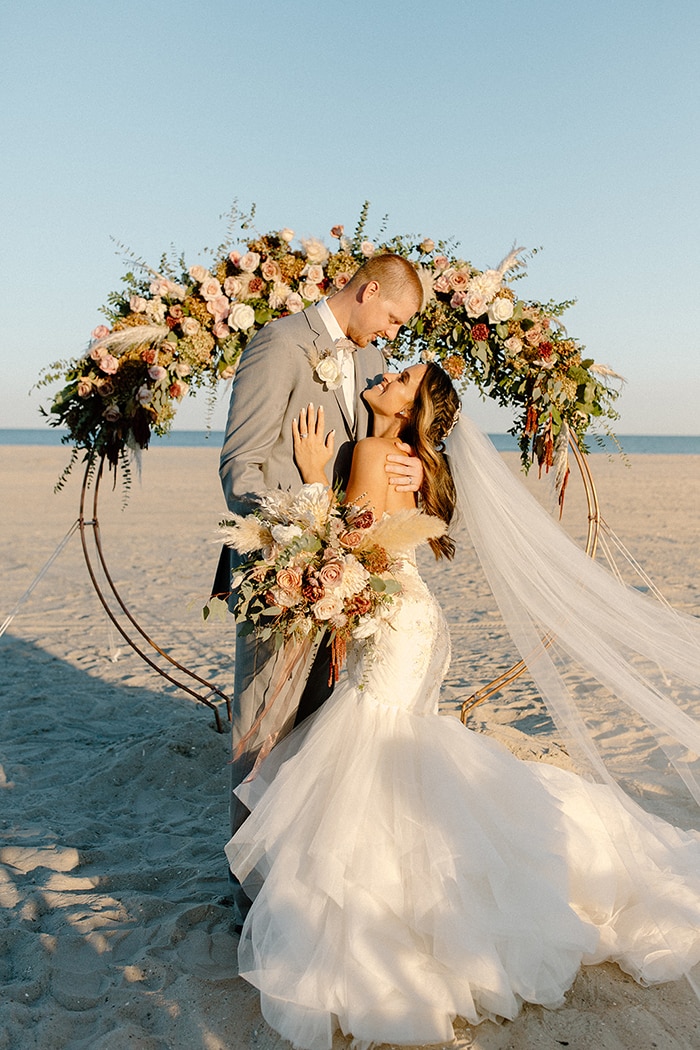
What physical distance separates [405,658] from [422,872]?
0.85 m

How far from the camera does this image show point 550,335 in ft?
17.4

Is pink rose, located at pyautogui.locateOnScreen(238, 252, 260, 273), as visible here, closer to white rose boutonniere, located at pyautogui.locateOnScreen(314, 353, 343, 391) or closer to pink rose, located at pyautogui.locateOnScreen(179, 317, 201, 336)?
pink rose, located at pyautogui.locateOnScreen(179, 317, 201, 336)

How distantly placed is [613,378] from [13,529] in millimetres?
13361

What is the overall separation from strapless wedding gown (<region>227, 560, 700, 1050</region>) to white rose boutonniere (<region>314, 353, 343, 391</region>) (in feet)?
2.98

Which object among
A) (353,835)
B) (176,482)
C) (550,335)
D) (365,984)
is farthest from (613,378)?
(176,482)

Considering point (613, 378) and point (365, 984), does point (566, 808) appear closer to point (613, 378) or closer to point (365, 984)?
point (365, 984)

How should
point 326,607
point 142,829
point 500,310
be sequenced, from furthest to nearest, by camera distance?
point 500,310
point 142,829
point 326,607

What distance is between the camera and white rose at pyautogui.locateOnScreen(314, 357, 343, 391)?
12.3 feet

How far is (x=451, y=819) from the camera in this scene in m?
3.15

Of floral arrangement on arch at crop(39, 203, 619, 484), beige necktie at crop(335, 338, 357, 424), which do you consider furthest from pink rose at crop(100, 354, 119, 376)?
beige necktie at crop(335, 338, 357, 424)

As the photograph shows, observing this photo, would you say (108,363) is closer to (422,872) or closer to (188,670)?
(188,670)

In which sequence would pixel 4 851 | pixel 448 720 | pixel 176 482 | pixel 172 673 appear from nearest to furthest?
pixel 448 720, pixel 4 851, pixel 172 673, pixel 176 482

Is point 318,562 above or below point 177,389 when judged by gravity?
below

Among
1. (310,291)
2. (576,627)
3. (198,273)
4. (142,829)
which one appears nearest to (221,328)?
(198,273)
